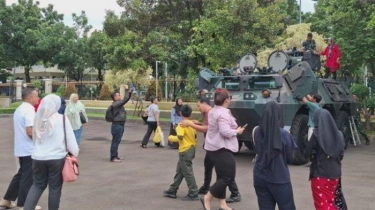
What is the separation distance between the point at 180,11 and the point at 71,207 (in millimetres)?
14766

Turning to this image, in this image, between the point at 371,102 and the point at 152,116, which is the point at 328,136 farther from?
the point at 371,102

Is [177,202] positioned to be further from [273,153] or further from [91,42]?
[91,42]

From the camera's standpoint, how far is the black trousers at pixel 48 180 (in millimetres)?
5004

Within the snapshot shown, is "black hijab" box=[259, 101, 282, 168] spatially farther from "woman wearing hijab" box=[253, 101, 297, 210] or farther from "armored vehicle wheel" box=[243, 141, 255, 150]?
"armored vehicle wheel" box=[243, 141, 255, 150]

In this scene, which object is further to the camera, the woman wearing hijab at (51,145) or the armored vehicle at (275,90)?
the armored vehicle at (275,90)

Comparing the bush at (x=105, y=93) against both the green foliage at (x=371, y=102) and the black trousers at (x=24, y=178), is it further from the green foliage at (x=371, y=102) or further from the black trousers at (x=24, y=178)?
the black trousers at (x=24, y=178)

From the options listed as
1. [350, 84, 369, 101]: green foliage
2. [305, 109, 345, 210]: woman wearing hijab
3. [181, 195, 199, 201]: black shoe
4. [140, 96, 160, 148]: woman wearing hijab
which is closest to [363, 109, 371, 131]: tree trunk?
[350, 84, 369, 101]: green foliage

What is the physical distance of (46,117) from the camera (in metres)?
4.99

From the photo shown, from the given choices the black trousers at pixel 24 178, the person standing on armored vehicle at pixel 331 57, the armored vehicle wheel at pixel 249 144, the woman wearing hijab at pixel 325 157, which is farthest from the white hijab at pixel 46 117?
the person standing on armored vehicle at pixel 331 57

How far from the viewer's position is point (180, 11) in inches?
789

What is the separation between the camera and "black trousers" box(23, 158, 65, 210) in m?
5.00

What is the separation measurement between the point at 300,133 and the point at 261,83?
54.4 inches

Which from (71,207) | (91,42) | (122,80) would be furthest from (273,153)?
(91,42)

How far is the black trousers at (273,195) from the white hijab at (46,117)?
2.25 m
